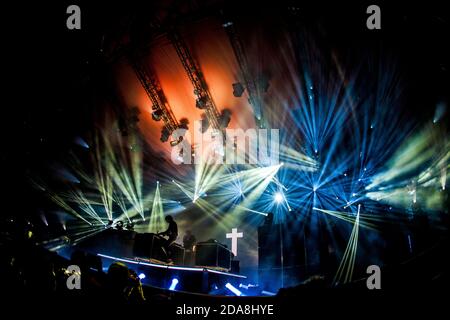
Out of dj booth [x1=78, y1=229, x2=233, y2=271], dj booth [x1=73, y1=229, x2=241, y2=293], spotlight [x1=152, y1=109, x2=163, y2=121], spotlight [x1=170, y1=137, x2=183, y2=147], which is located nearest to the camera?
dj booth [x1=73, y1=229, x2=241, y2=293]

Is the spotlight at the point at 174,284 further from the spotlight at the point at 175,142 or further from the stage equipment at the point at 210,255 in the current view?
the spotlight at the point at 175,142

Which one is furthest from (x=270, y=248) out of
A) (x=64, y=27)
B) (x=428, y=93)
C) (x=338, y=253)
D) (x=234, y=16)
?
(x=64, y=27)

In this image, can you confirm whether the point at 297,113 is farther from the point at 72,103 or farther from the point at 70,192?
the point at 70,192

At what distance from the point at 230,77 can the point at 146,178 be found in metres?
6.13

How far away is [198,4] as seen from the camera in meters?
6.70

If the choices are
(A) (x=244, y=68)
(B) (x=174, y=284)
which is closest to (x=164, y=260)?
(B) (x=174, y=284)

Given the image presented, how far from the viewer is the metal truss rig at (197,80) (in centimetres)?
717

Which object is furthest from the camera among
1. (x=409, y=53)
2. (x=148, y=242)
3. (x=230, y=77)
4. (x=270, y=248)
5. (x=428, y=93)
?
(x=270, y=248)

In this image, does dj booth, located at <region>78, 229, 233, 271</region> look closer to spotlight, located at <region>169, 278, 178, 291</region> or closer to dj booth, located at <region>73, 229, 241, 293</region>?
dj booth, located at <region>73, 229, 241, 293</region>

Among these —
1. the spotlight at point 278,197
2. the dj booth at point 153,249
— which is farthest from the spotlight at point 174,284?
the spotlight at point 278,197

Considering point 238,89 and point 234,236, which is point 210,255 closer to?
point 234,236

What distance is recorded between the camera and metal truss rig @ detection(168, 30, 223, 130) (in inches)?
282

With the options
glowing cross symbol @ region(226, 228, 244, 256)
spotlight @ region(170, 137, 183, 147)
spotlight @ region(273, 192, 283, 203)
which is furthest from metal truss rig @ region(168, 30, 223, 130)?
glowing cross symbol @ region(226, 228, 244, 256)

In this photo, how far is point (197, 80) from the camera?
7.74 metres
